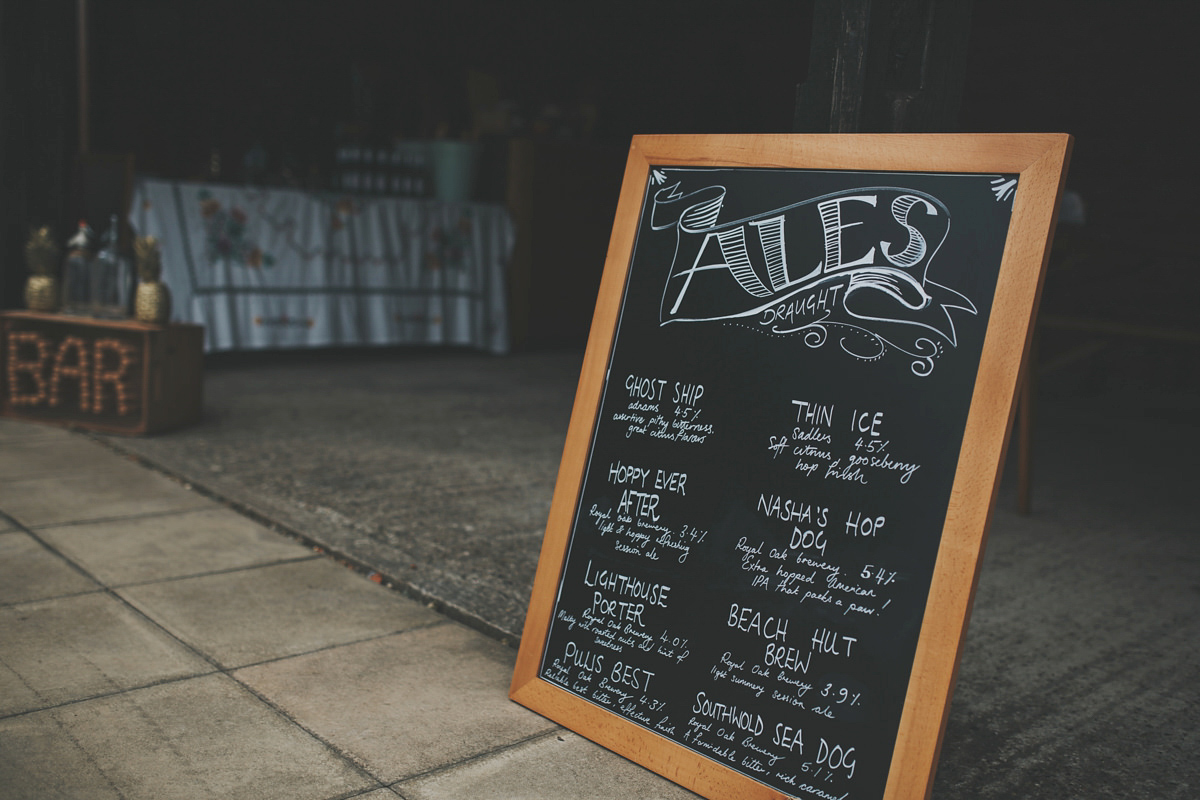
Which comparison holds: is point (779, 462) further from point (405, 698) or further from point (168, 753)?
point (168, 753)

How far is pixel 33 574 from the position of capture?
2213mm

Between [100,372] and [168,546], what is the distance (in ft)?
4.68

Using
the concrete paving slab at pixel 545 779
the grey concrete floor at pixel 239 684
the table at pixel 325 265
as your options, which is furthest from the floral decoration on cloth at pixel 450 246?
the concrete paving slab at pixel 545 779

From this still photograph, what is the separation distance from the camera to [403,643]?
2.01 m

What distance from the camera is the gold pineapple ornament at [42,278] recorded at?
370 cm

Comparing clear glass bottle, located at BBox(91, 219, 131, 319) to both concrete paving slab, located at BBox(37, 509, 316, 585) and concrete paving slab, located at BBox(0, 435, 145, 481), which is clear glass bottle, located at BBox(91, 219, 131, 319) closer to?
concrete paving slab, located at BBox(0, 435, 145, 481)

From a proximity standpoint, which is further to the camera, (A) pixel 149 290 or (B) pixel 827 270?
(A) pixel 149 290

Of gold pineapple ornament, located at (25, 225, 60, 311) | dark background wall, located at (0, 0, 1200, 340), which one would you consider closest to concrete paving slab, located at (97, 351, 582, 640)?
gold pineapple ornament, located at (25, 225, 60, 311)

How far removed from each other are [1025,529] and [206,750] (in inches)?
98.1

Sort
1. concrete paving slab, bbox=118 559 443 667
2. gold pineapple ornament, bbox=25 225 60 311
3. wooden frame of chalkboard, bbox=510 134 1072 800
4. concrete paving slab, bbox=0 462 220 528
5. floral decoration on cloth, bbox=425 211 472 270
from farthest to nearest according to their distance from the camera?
floral decoration on cloth, bbox=425 211 472 270
gold pineapple ornament, bbox=25 225 60 311
concrete paving slab, bbox=0 462 220 528
concrete paving slab, bbox=118 559 443 667
wooden frame of chalkboard, bbox=510 134 1072 800

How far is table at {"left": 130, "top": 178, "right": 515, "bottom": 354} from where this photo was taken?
489cm

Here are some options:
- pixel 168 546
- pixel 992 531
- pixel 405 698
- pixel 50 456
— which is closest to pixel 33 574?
pixel 168 546

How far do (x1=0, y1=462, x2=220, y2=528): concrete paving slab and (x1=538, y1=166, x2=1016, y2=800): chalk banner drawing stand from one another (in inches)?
64.2

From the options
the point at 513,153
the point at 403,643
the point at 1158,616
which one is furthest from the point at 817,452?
the point at 513,153
